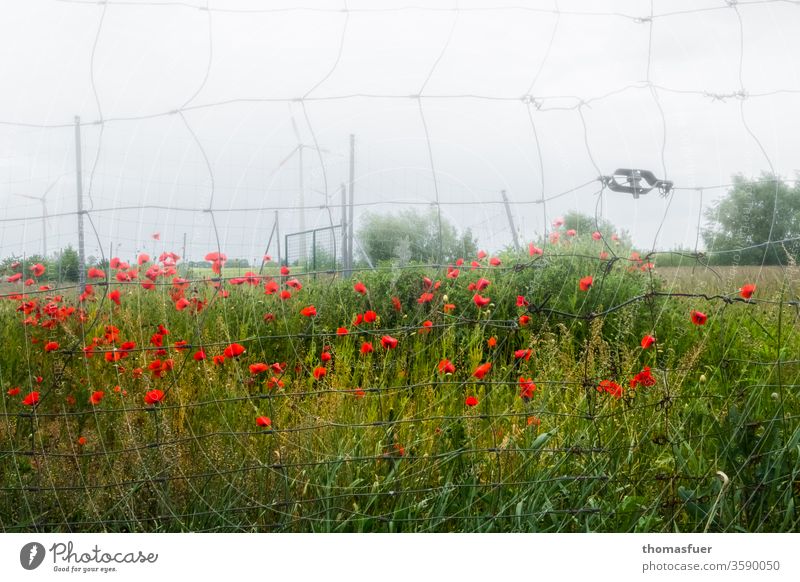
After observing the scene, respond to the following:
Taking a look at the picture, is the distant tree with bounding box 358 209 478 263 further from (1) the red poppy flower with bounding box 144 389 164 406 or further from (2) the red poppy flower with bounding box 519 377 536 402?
(1) the red poppy flower with bounding box 144 389 164 406

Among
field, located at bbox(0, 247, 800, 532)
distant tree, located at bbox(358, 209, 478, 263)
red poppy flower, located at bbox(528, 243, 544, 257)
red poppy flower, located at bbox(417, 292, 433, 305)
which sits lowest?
field, located at bbox(0, 247, 800, 532)

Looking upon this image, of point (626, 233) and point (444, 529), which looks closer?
point (444, 529)

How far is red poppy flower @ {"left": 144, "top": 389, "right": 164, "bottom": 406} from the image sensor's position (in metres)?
2.25

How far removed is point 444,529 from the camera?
85.7 inches

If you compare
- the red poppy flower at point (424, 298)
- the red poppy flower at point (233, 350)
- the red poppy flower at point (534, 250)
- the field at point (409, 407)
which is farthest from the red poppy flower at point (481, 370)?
the red poppy flower at point (233, 350)

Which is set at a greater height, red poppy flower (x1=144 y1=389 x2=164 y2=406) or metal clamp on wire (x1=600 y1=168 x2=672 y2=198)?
metal clamp on wire (x1=600 y1=168 x2=672 y2=198)

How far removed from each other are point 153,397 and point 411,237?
3.19 feet

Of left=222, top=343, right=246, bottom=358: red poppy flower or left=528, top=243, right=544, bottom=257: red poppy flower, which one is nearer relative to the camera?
left=222, top=343, right=246, bottom=358: red poppy flower

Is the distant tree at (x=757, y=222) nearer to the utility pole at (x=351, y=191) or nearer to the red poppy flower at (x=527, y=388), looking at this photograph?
the red poppy flower at (x=527, y=388)

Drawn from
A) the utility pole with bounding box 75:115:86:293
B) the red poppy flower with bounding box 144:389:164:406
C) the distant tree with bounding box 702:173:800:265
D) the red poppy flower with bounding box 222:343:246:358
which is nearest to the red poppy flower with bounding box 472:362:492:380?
the red poppy flower with bounding box 222:343:246:358
